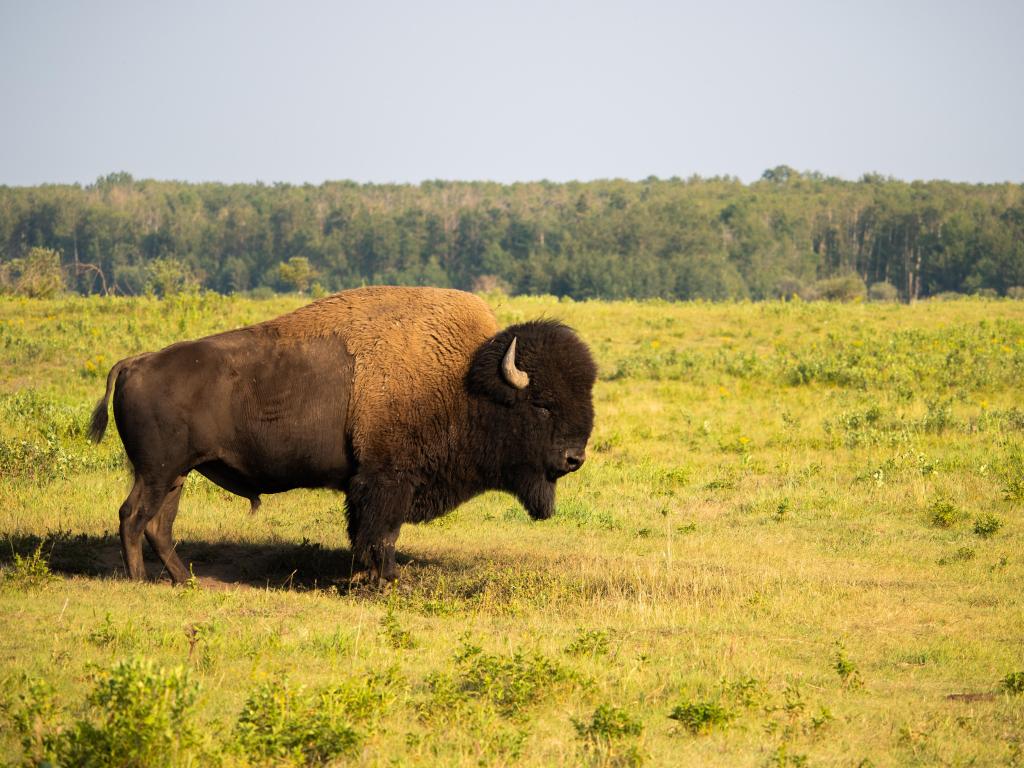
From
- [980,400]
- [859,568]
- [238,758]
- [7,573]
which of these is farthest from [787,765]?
[980,400]

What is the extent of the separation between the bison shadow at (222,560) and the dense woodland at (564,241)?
52.1 metres

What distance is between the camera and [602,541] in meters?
10.8

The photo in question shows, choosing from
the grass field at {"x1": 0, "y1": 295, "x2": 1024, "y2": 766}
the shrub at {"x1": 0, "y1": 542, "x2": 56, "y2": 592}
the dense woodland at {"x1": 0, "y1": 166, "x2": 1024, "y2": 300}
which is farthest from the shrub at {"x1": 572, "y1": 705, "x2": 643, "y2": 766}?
the dense woodland at {"x1": 0, "y1": 166, "x2": 1024, "y2": 300}

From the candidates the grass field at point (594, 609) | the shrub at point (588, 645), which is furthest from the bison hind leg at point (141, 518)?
the shrub at point (588, 645)

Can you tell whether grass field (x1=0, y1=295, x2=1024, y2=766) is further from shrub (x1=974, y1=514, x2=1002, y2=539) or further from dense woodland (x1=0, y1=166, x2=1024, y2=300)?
dense woodland (x1=0, y1=166, x2=1024, y2=300)

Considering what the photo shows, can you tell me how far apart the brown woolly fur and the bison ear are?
0.14 metres

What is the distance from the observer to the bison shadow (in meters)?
8.92

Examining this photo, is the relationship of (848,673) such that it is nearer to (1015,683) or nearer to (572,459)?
(1015,683)

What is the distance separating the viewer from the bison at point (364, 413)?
8.38m

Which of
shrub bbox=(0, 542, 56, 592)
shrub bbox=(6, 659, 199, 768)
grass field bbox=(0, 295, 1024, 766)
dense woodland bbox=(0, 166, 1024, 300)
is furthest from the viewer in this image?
dense woodland bbox=(0, 166, 1024, 300)

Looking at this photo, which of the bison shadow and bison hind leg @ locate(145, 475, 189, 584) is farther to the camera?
the bison shadow

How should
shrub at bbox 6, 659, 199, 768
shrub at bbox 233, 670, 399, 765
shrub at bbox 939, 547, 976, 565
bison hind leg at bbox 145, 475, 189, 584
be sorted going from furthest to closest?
shrub at bbox 939, 547, 976, 565 < bison hind leg at bbox 145, 475, 189, 584 < shrub at bbox 233, 670, 399, 765 < shrub at bbox 6, 659, 199, 768

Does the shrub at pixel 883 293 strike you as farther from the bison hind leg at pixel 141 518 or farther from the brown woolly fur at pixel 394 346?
the bison hind leg at pixel 141 518

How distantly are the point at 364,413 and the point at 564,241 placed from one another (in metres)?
73.3
